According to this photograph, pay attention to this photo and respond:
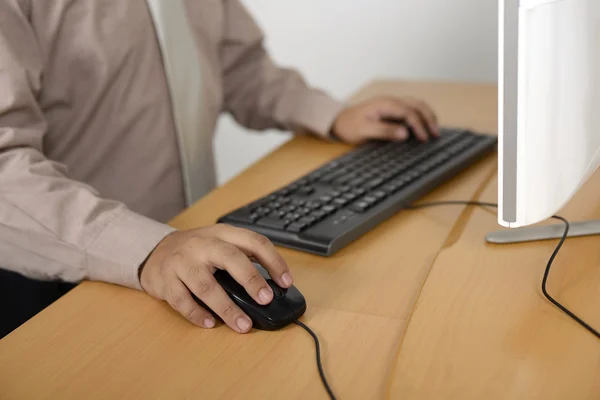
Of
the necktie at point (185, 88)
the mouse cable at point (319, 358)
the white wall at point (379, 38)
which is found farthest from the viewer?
the white wall at point (379, 38)

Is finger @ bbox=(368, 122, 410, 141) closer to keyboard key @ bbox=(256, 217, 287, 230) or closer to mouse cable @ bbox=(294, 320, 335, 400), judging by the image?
keyboard key @ bbox=(256, 217, 287, 230)

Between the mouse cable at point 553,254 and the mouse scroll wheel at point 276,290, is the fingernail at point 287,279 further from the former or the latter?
the mouse cable at point 553,254

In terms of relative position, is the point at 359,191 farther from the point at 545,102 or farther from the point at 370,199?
the point at 545,102

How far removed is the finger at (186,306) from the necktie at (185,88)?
0.47 metres

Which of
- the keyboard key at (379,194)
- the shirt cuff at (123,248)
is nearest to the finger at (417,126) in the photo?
the keyboard key at (379,194)

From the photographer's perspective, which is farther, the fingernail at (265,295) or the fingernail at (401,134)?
the fingernail at (401,134)

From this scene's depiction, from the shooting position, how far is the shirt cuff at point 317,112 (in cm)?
116

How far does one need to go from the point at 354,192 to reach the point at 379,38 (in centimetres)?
93

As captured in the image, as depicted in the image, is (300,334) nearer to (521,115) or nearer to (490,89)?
(521,115)

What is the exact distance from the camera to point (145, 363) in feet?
1.96

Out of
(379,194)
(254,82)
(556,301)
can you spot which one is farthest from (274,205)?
(254,82)

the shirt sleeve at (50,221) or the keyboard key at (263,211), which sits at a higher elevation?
the shirt sleeve at (50,221)

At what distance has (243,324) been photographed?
0.63 m

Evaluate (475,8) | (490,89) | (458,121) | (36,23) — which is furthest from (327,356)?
(475,8)
